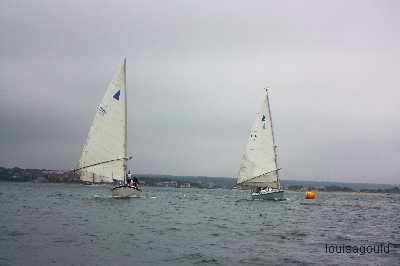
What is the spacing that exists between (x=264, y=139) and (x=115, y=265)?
52649mm

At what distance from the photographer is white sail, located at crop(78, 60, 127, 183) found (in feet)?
182

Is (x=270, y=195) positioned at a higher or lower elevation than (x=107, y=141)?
lower

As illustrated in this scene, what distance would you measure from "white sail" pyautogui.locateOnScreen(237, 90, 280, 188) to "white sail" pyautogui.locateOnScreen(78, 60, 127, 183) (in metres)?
21.1

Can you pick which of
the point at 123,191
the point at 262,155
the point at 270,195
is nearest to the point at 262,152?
the point at 262,155

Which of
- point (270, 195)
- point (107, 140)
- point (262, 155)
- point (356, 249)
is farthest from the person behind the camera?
point (270, 195)

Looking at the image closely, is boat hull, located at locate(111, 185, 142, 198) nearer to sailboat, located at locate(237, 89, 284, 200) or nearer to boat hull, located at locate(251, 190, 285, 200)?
sailboat, located at locate(237, 89, 284, 200)

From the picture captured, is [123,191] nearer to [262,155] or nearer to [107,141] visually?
[107,141]

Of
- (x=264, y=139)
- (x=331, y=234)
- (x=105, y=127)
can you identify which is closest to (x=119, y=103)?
(x=105, y=127)

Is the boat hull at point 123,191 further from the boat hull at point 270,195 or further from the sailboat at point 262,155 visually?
the boat hull at point 270,195

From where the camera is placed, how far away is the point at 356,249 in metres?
25.3

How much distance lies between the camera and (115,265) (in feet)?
62.8


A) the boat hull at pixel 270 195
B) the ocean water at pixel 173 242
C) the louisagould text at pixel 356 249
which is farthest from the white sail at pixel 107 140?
the louisagould text at pixel 356 249

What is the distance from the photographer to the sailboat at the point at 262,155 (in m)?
70.0

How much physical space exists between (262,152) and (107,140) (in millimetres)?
24066
